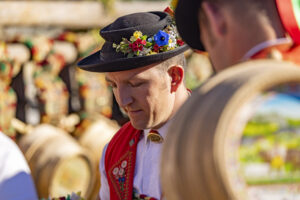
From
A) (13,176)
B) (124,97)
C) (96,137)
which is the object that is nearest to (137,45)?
(124,97)

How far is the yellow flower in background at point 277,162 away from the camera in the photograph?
100 cm

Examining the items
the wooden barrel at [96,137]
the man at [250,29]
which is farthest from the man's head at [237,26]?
the wooden barrel at [96,137]

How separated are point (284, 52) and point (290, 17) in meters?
0.08

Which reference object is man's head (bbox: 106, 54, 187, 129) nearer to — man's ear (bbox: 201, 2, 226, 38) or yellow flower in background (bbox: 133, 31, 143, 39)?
yellow flower in background (bbox: 133, 31, 143, 39)

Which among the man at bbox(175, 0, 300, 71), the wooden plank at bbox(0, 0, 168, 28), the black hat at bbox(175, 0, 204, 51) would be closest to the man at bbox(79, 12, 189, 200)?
the black hat at bbox(175, 0, 204, 51)

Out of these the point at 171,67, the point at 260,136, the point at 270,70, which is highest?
the point at 270,70

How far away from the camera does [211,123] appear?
38.1 inches

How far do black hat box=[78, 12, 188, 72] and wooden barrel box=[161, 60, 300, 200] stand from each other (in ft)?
3.53

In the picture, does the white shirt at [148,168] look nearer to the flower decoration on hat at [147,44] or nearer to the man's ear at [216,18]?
the flower decoration on hat at [147,44]

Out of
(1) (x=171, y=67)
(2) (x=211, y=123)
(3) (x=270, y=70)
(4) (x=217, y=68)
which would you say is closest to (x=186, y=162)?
(2) (x=211, y=123)

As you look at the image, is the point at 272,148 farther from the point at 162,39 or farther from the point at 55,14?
the point at 55,14

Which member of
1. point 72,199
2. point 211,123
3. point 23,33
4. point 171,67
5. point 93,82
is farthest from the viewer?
point 93,82

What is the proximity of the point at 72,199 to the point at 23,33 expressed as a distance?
4.49 m

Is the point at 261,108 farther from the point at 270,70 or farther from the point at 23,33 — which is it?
the point at 23,33
